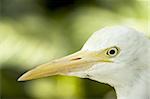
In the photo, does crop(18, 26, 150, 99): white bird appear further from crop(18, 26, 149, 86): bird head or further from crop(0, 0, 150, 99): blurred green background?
crop(0, 0, 150, 99): blurred green background

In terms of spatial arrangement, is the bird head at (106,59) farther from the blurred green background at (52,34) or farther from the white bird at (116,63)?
the blurred green background at (52,34)

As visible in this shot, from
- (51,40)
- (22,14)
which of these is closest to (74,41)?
(51,40)

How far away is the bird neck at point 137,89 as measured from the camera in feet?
5.86

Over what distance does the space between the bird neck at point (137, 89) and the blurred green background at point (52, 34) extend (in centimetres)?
180

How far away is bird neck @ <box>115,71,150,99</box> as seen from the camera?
179 cm

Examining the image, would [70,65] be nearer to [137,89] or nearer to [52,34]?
[137,89]

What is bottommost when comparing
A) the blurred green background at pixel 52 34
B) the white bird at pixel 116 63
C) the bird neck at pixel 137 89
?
the bird neck at pixel 137 89

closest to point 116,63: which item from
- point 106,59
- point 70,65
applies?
point 106,59

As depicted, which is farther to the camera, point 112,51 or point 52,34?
point 52,34

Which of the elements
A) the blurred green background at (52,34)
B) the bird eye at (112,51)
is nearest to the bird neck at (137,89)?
the bird eye at (112,51)

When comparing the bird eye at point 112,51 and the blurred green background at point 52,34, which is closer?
the bird eye at point 112,51

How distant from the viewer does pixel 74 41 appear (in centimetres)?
378

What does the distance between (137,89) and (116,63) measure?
122 millimetres

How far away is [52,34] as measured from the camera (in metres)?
3.89
